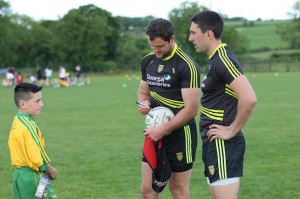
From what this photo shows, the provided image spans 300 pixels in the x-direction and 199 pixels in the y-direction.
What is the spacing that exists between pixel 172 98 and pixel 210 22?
3.79 feet

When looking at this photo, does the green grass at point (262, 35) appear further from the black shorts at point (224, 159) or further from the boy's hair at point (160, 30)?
the black shorts at point (224, 159)

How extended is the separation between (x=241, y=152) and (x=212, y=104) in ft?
1.63

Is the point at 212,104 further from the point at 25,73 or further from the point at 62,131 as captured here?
the point at 25,73

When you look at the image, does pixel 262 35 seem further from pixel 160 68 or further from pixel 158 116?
pixel 158 116

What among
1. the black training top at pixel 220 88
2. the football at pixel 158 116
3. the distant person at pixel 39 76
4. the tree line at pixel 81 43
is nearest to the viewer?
the black training top at pixel 220 88

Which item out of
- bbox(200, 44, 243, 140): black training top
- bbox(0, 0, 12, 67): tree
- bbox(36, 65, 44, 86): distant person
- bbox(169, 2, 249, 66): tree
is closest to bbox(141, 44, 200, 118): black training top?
bbox(200, 44, 243, 140): black training top

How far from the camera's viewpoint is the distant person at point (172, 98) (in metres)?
5.54

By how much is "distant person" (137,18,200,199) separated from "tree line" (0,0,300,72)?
68996 millimetres

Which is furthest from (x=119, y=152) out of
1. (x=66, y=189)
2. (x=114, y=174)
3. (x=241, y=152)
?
(x=241, y=152)

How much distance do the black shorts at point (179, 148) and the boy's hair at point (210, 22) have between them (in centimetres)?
130

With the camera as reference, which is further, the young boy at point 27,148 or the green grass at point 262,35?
the green grass at point 262,35

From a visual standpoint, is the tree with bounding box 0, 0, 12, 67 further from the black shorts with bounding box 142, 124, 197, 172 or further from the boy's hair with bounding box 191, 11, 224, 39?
the boy's hair with bounding box 191, 11, 224, 39

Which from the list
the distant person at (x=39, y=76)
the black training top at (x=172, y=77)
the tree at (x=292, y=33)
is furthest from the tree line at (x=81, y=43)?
the black training top at (x=172, y=77)

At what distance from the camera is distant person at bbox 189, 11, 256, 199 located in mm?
4781
